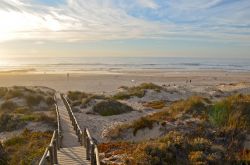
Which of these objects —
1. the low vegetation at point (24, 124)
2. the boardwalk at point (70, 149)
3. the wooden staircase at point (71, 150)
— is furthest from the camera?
the low vegetation at point (24, 124)

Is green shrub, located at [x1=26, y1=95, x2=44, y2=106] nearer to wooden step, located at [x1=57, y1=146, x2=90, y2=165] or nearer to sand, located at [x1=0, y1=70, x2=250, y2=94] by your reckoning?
sand, located at [x1=0, y1=70, x2=250, y2=94]

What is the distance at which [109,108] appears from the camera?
25.4m

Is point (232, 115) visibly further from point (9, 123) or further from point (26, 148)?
point (9, 123)

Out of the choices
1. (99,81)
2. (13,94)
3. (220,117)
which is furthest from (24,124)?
(99,81)

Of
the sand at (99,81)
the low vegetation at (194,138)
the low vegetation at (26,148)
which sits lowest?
the sand at (99,81)

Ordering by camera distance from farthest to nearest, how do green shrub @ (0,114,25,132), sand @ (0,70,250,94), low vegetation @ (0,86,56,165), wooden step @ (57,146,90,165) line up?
1. sand @ (0,70,250,94)
2. green shrub @ (0,114,25,132)
3. low vegetation @ (0,86,56,165)
4. wooden step @ (57,146,90,165)

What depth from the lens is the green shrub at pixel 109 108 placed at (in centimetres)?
2494

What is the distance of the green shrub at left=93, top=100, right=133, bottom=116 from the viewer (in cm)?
2494

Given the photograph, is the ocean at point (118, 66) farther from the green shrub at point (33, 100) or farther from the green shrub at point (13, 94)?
the green shrub at point (33, 100)

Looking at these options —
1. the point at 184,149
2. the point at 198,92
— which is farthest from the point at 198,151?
the point at 198,92

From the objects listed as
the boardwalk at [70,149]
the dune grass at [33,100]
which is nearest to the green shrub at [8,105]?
the dune grass at [33,100]

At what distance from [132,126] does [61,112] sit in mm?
6962

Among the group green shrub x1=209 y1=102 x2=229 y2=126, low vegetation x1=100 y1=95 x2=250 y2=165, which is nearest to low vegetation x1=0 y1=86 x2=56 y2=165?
low vegetation x1=100 y1=95 x2=250 y2=165

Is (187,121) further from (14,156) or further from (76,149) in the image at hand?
(14,156)
